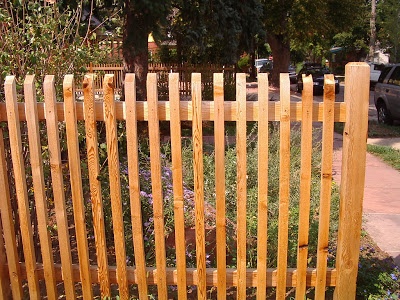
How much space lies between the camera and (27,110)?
8.80 feet

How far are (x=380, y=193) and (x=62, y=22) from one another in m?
4.91

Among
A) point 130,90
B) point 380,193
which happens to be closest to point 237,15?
point 380,193

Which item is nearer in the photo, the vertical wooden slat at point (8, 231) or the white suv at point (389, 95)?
the vertical wooden slat at point (8, 231)

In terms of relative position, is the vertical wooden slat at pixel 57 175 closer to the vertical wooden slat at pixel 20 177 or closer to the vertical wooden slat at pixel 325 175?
the vertical wooden slat at pixel 20 177

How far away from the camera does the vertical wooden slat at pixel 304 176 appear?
2590 mm

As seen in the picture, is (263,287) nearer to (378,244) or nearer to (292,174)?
(378,244)

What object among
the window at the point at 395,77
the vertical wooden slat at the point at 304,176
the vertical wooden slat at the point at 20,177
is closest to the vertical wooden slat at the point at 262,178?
the vertical wooden slat at the point at 304,176

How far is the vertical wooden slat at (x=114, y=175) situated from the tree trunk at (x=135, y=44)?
741 cm

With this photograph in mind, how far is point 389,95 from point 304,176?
11.4 m

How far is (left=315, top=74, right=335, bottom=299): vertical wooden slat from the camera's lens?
8.48ft

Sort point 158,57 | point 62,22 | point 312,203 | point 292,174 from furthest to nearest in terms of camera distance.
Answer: point 158,57
point 292,174
point 312,203
point 62,22

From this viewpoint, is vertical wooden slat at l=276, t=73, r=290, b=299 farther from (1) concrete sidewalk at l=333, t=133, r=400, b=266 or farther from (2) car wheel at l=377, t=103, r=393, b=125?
(2) car wheel at l=377, t=103, r=393, b=125

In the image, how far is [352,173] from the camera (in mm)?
2693

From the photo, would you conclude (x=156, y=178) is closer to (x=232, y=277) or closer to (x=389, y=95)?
(x=232, y=277)
